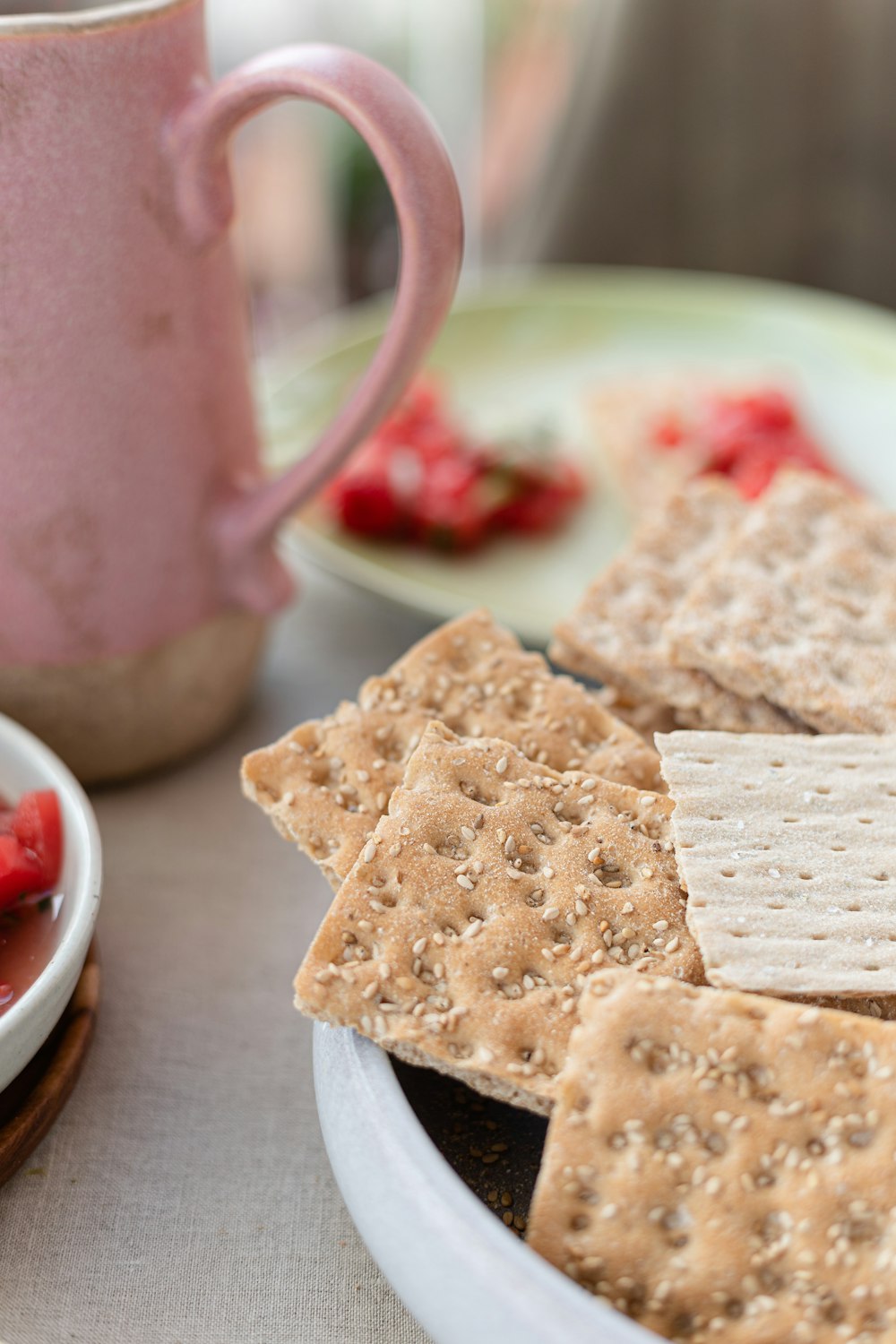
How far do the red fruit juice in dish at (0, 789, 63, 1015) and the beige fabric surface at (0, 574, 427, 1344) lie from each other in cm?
10

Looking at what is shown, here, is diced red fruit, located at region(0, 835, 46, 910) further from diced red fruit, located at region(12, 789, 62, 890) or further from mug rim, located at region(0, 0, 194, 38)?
mug rim, located at region(0, 0, 194, 38)

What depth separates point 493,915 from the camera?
59cm

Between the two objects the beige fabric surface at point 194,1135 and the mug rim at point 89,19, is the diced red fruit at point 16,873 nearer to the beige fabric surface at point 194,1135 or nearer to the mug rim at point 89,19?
Answer: the beige fabric surface at point 194,1135

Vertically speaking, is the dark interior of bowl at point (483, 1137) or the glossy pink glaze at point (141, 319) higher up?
the glossy pink glaze at point (141, 319)

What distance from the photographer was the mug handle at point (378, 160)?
2.33ft

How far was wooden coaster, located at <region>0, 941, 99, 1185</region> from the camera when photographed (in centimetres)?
62

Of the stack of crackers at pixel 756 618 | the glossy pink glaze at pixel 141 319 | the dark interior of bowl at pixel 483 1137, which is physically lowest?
the dark interior of bowl at pixel 483 1137

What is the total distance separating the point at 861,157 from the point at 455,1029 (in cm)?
187

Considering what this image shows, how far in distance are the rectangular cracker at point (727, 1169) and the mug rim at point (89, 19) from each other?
59 cm

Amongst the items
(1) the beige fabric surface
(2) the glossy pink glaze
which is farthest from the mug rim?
(1) the beige fabric surface

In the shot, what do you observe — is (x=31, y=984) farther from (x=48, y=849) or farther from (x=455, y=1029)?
(x=455, y=1029)

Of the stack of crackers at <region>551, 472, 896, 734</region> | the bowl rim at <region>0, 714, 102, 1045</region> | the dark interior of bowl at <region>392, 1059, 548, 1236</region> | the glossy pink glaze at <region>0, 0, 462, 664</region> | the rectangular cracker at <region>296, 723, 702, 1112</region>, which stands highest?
the glossy pink glaze at <region>0, 0, 462, 664</region>

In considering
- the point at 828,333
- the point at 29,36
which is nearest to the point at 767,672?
the point at 29,36

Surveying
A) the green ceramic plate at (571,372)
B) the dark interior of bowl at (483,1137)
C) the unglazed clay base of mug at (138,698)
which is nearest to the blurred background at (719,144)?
the green ceramic plate at (571,372)
